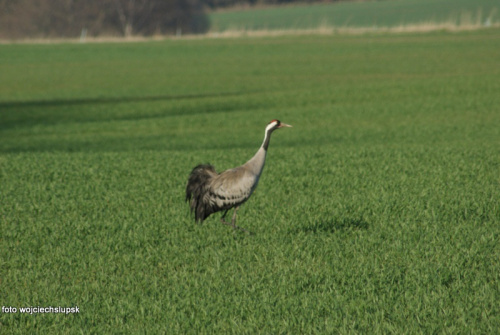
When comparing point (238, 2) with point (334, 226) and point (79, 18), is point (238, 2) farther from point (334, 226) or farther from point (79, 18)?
point (334, 226)

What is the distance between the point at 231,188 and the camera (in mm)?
10000

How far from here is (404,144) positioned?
22938mm

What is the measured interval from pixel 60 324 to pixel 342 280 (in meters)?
3.69

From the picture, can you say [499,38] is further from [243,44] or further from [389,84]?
[389,84]

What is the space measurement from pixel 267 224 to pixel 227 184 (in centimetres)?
195

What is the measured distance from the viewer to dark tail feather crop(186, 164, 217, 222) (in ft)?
34.4

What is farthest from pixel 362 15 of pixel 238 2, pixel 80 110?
pixel 80 110

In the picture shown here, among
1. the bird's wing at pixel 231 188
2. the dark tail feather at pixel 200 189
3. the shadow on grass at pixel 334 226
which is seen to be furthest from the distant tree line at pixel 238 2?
the bird's wing at pixel 231 188

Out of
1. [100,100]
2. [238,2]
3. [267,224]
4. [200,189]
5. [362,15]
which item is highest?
[238,2]

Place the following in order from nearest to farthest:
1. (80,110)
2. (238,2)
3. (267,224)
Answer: (267,224) < (80,110) < (238,2)

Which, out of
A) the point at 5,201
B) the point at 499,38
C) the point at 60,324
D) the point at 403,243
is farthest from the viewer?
the point at 499,38

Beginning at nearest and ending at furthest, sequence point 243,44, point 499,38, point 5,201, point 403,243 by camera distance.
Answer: point 403,243
point 5,201
point 499,38
point 243,44

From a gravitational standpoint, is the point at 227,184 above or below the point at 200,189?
above

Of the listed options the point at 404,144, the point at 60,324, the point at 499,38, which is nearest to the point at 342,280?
the point at 60,324
